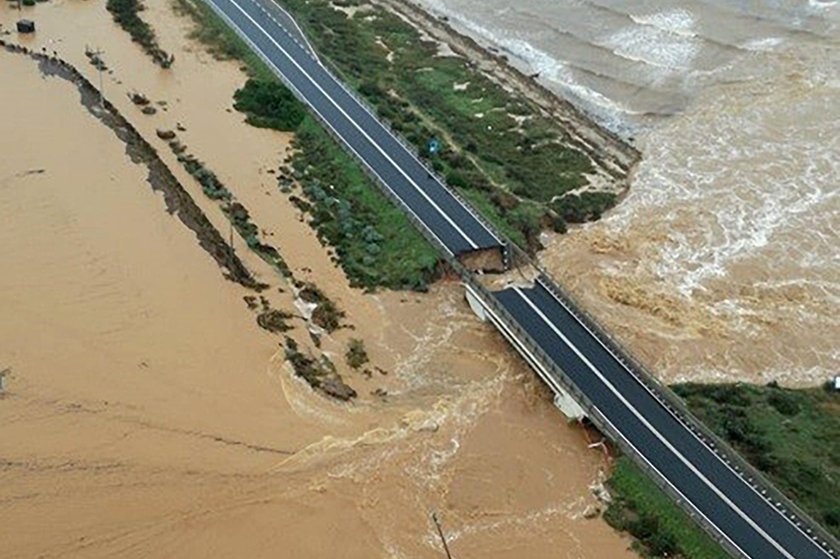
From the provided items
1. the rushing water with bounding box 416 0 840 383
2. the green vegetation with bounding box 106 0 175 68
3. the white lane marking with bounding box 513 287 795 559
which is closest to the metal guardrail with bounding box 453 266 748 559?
the white lane marking with bounding box 513 287 795 559

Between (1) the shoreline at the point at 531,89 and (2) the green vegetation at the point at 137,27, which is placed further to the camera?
(2) the green vegetation at the point at 137,27

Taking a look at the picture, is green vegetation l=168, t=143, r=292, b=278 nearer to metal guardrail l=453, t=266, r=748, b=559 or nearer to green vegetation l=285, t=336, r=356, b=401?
green vegetation l=285, t=336, r=356, b=401

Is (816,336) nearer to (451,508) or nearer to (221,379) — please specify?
(451,508)

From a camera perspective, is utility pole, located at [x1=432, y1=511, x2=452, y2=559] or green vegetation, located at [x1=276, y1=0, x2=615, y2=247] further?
green vegetation, located at [x1=276, y1=0, x2=615, y2=247]

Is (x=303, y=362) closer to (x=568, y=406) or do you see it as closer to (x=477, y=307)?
(x=477, y=307)

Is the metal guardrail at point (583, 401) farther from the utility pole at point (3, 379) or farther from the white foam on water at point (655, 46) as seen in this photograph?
the white foam on water at point (655, 46)

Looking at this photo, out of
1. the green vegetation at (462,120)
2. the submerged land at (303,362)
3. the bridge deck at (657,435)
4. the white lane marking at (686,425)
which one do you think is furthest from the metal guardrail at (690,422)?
the green vegetation at (462,120)

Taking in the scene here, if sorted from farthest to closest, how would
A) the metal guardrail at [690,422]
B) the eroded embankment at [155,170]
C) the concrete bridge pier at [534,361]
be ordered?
the eroded embankment at [155,170] < the concrete bridge pier at [534,361] < the metal guardrail at [690,422]

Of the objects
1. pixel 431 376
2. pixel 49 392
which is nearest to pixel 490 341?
pixel 431 376
